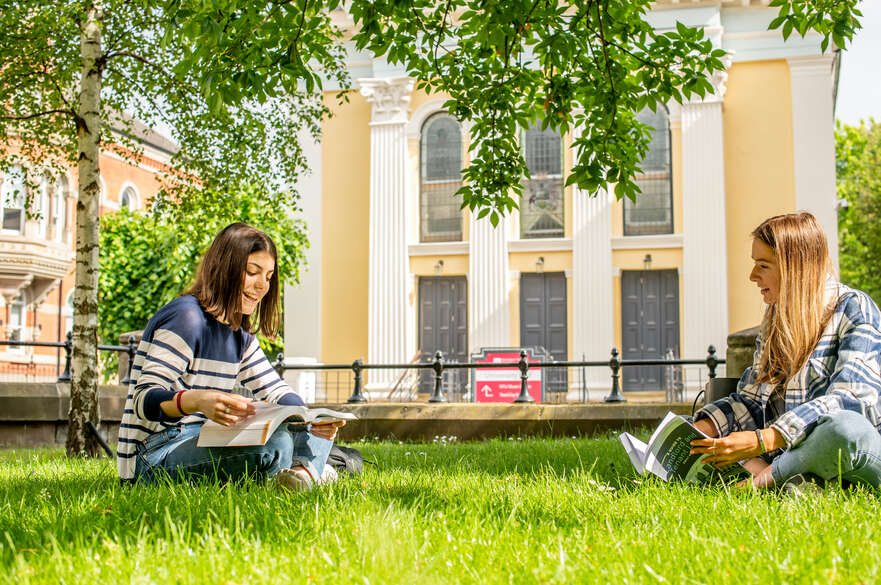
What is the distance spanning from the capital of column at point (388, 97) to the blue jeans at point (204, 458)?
1880 cm

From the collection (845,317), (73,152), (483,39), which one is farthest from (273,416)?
(73,152)

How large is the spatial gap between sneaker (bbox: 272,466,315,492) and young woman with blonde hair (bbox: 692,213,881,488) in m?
1.60

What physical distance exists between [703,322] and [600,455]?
15689 mm

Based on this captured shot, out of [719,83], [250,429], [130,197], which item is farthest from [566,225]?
[130,197]

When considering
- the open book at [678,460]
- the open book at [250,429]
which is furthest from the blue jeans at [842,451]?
the open book at [250,429]

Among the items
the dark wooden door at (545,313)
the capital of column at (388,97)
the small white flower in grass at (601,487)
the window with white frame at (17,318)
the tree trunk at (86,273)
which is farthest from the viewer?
the window with white frame at (17,318)

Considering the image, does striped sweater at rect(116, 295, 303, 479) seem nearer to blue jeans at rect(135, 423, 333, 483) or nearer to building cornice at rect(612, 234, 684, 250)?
blue jeans at rect(135, 423, 333, 483)

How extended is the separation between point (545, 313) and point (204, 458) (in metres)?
18.1

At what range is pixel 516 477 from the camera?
14.1ft

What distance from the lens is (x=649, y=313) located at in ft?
68.9

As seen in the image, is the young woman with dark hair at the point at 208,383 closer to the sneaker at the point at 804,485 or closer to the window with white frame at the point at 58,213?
the sneaker at the point at 804,485

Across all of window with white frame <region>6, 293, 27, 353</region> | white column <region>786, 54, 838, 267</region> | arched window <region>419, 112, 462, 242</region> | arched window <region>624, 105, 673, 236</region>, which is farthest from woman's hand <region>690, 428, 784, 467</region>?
window with white frame <region>6, 293, 27, 353</region>

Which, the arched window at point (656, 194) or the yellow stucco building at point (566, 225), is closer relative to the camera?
the yellow stucco building at point (566, 225)

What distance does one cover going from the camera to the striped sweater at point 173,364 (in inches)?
147
